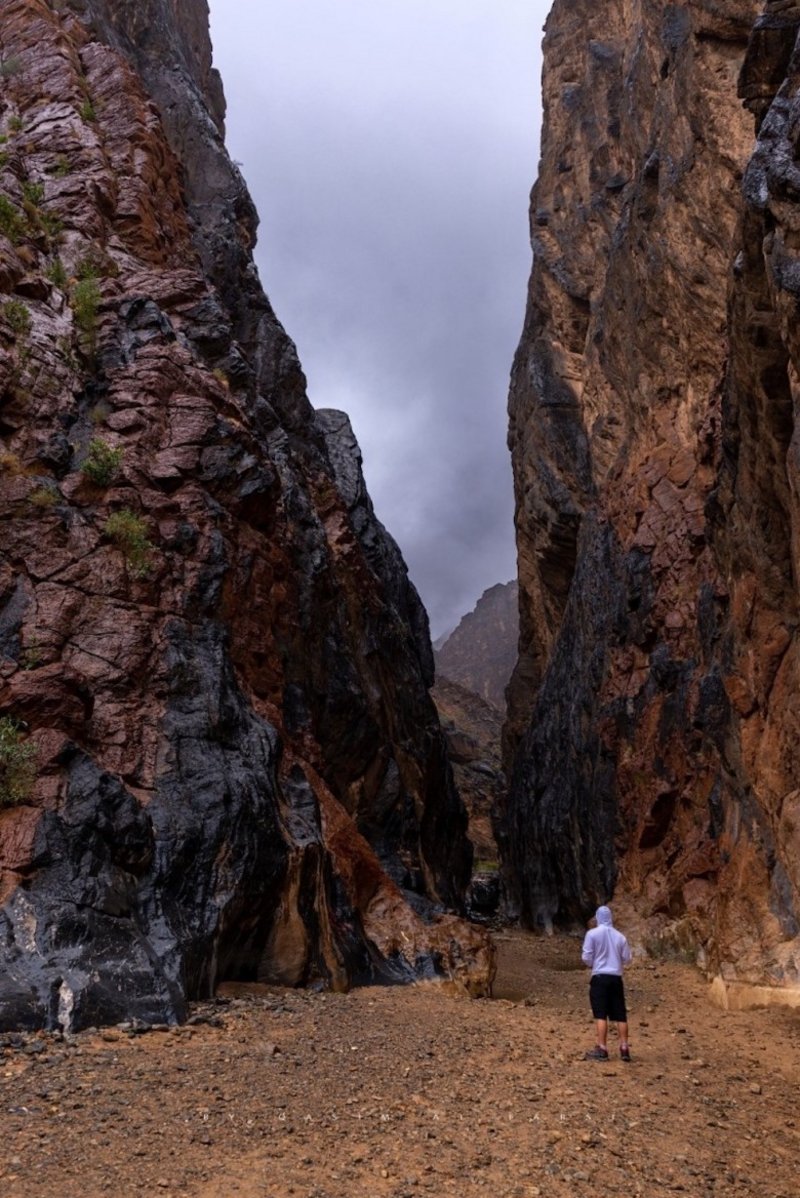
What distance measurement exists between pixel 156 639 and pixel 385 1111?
8531 mm

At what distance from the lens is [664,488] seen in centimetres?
2628

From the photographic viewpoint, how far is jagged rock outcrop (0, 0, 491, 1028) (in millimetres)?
10625

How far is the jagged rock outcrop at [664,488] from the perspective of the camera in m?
11.9

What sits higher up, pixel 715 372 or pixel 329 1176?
pixel 715 372

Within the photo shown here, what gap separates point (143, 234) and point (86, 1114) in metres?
21.2

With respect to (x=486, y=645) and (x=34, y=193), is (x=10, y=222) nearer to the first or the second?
(x=34, y=193)

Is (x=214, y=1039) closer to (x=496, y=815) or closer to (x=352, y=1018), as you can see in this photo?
(x=352, y=1018)

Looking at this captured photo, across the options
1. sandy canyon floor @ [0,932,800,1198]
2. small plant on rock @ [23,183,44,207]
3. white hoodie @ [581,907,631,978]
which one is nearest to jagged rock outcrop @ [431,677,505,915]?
small plant on rock @ [23,183,44,207]

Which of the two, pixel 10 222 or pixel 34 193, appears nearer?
pixel 10 222

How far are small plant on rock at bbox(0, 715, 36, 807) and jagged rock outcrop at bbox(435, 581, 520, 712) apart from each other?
138047 millimetres

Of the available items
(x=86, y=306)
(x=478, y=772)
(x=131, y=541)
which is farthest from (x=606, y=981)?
Result: (x=478, y=772)

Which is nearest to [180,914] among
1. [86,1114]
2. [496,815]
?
[86,1114]

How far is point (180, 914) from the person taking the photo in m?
11.0

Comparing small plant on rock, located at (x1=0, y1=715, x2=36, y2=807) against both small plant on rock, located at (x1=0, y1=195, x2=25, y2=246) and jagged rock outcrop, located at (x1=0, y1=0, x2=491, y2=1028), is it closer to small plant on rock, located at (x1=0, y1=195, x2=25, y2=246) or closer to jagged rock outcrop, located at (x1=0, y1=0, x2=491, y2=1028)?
jagged rock outcrop, located at (x1=0, y1=0, x2=491, y2=1028)
